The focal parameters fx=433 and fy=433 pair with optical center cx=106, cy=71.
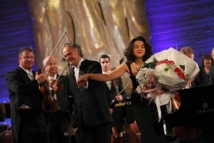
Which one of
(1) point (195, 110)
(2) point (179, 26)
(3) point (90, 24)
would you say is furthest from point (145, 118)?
(2) point (179, 26)

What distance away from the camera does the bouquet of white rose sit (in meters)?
3.51

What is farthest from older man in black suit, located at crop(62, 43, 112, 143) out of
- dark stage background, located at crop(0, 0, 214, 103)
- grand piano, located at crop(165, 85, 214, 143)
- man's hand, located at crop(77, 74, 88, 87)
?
dark stage background, located at crop(0, 0, 214, 103)

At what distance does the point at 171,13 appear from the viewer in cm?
922

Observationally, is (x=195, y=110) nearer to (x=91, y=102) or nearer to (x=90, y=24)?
(x=91, y=102)

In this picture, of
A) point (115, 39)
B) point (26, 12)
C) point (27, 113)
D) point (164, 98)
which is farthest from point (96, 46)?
point (164, 98)

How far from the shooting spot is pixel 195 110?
10.9ft

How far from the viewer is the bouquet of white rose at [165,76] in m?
3.51

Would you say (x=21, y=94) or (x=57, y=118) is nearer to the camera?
(x=21, y=94)

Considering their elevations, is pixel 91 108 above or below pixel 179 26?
below

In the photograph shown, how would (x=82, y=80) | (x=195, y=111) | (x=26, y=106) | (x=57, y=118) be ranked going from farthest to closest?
(x=57, y=118) → (x=26, y=106) → (x=82, y=80) → (x=195, y=111)

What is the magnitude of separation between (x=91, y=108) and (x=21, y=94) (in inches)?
28.6

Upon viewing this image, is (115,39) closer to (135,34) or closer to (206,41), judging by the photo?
(135,34)

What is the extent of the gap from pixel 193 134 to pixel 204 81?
10.6ft

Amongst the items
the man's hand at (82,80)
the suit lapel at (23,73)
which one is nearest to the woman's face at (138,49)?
the man's hand at (82,80)
